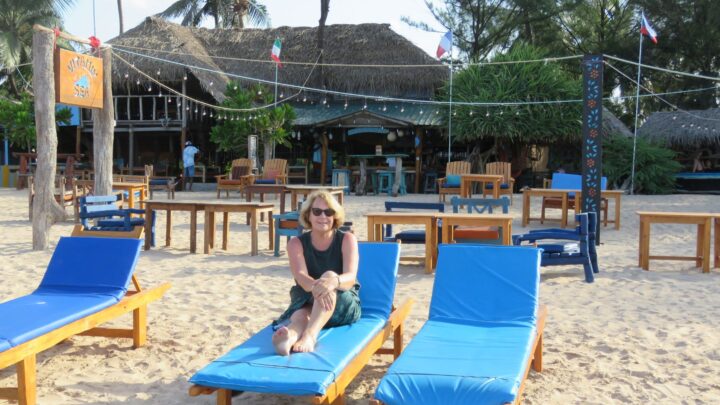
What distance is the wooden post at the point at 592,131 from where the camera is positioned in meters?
8.27

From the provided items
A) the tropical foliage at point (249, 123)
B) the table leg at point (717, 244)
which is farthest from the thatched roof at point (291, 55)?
the table leg at point (717, 244)

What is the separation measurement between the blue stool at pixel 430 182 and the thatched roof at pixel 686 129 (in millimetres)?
6113

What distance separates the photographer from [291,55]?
22.7m

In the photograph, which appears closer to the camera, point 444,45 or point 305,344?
point 305,344

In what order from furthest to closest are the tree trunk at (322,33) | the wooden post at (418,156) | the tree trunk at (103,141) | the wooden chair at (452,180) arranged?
the tree trunk at (322,33), the wooden post at (418,156), the wooden chair at (452,180), the tree trunk at (103,141)

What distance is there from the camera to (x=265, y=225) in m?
10.8

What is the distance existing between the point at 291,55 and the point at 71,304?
64.4 feet

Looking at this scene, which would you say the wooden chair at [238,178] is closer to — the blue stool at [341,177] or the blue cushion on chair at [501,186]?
the blue stool at [341,177]

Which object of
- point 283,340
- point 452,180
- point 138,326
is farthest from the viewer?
point 452,180

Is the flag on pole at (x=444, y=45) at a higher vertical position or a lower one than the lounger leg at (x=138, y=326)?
higher

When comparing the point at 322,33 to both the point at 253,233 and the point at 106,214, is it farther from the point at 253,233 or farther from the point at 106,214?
the point at 253,233

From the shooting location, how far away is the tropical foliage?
1850cm

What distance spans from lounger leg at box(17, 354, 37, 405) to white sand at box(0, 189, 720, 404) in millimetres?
215

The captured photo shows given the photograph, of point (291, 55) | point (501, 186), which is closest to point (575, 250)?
point (501, 186)
